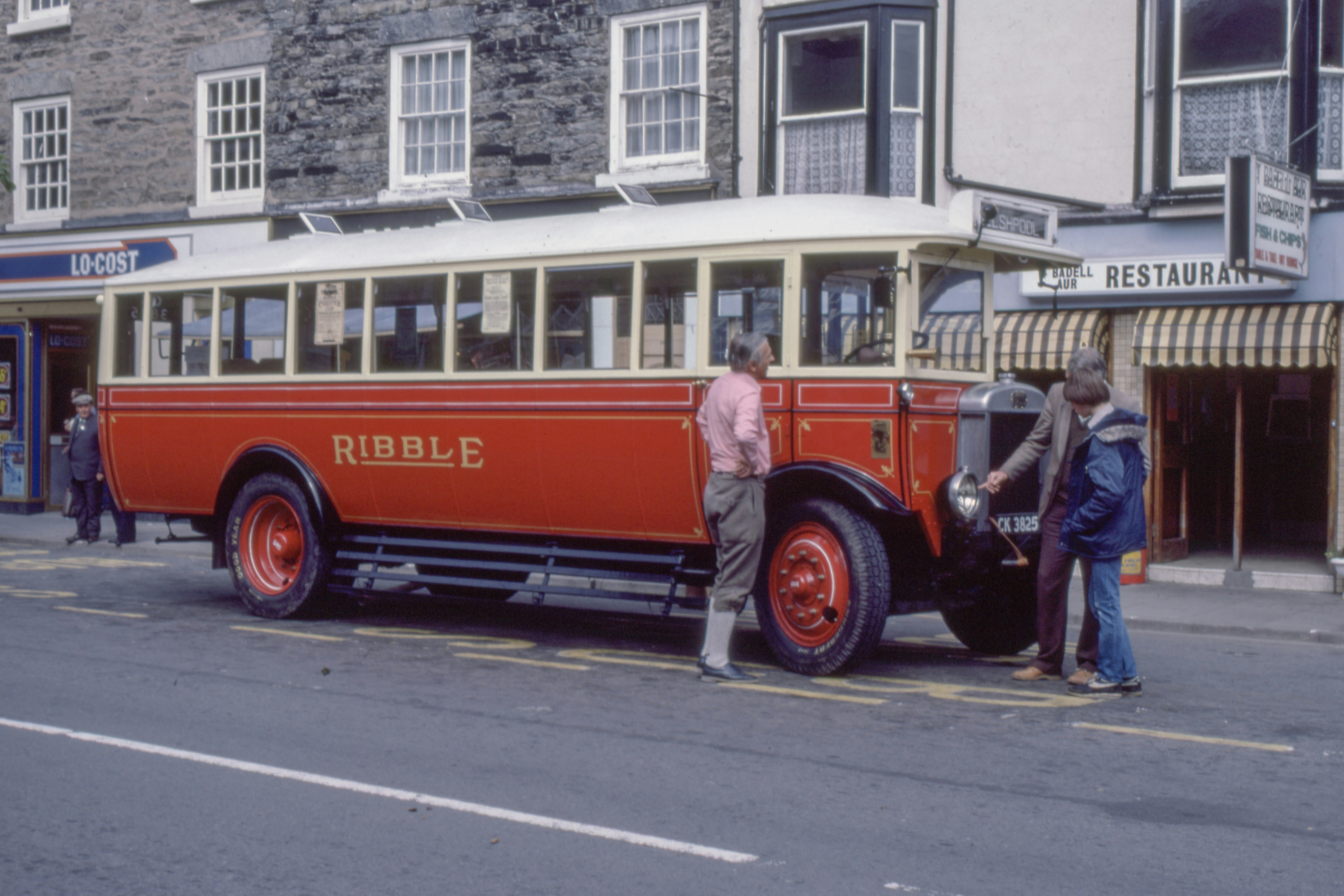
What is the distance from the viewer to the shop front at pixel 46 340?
22047 mm

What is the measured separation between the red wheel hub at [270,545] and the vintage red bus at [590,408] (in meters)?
0.02

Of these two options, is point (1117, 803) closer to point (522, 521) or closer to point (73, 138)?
point (522, 521)

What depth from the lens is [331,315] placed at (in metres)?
10.5

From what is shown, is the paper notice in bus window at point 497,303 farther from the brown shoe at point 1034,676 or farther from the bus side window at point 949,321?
the brown shoe at point 1034,676

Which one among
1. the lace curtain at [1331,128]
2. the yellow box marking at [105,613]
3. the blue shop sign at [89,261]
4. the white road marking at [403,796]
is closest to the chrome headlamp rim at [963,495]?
the white road marking at [403,796]

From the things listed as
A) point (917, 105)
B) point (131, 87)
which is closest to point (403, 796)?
point (917, 105)

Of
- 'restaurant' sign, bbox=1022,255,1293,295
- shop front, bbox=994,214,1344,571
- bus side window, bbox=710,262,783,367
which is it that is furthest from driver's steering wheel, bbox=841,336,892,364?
'restaurant' sign, bbox=1022,255,1293,295

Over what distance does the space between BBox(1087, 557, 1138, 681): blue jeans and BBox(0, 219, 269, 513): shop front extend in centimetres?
1716

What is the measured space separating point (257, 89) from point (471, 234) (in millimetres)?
12533

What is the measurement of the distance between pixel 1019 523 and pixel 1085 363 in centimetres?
105

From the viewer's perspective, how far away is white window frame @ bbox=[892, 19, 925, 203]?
16047 mm

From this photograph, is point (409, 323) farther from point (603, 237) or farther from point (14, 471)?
point (14, 471)

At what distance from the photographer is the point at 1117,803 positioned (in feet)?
18.7

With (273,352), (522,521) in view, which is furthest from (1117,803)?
(273,352)
